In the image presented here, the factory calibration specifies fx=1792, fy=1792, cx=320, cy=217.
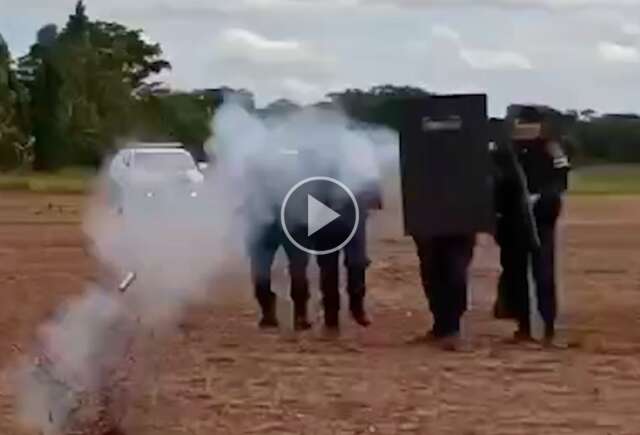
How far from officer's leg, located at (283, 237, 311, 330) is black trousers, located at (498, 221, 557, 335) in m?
1.57

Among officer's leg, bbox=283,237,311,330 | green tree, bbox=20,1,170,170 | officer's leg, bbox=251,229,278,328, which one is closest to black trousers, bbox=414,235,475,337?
officer's leg, bbox=283,237,311,330

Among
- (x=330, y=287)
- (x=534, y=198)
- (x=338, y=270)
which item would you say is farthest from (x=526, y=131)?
(x=330, y=287)

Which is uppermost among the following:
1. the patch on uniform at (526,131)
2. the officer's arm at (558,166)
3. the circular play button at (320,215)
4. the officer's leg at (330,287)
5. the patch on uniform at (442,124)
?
the patch on uniform at (442,124)

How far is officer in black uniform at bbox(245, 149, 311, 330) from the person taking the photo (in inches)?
552

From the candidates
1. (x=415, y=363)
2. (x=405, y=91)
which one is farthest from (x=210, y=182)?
(x=415, y=363)

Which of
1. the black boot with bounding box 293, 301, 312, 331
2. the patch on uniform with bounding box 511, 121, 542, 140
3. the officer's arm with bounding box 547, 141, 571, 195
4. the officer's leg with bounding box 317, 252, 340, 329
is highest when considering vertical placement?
the patch on uniform with bounding box 511, 121, 542, 140

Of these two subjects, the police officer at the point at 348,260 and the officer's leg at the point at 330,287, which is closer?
the police officer at the point at 348,260

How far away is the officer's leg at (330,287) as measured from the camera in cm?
1386

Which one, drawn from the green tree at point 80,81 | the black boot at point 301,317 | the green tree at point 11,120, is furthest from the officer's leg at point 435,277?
the green tree at point 11,120

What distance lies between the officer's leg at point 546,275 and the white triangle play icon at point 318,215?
5.17 ft

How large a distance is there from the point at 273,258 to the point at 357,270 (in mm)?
741

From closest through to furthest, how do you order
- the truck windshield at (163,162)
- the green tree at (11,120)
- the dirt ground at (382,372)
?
the dirt ground at (382,372) < the truck windshield at (163,162) < the green tree at (11,120)

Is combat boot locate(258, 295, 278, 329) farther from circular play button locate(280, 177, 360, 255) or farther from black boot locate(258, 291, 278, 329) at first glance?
circular play button locate(280, 177, 360, 255)

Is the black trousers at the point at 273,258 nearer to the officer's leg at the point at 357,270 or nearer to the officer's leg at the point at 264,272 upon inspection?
the officer's leg at the point at 264,272
